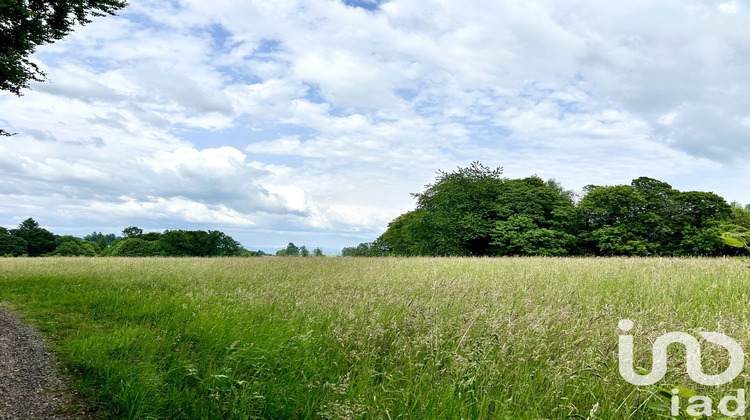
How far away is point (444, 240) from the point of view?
37719mm

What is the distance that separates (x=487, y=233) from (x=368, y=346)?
37.8 metres

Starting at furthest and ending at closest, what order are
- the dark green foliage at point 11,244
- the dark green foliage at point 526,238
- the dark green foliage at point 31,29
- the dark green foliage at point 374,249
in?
the dark green foliage at point 11,244
the dark green foliage at point 374,249
the dark green foliage at point 526,238
the dark green foliage at point 31,29

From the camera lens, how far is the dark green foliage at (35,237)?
2537 inches

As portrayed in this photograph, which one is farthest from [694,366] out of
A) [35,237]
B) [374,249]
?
[35,237]

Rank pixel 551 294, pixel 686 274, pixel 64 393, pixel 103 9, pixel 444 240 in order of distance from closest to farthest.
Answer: pixel 64 393 < pixel 551 294 < pixel 686 274 < pixel 103 9 < pixel 444 240

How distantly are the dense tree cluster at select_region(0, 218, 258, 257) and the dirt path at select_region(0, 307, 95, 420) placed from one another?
1596 inches

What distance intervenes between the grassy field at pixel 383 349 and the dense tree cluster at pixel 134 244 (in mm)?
40197

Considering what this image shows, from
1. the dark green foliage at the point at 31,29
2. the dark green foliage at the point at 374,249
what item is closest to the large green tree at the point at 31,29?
the dark green foliage at the point at 31,29

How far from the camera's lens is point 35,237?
65.1m

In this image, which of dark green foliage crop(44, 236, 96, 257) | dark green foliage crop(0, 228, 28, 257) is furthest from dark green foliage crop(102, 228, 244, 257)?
dark green foliage crop(0, 228, 28, 257)

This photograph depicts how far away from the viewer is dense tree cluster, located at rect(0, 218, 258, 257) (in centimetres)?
5309

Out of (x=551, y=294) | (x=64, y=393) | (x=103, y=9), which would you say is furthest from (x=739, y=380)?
(x=103, y=9)

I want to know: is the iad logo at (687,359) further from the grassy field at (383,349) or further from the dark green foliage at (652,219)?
the dark green foliage at (652,219)

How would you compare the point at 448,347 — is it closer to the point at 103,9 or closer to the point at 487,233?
the point at 103,9
